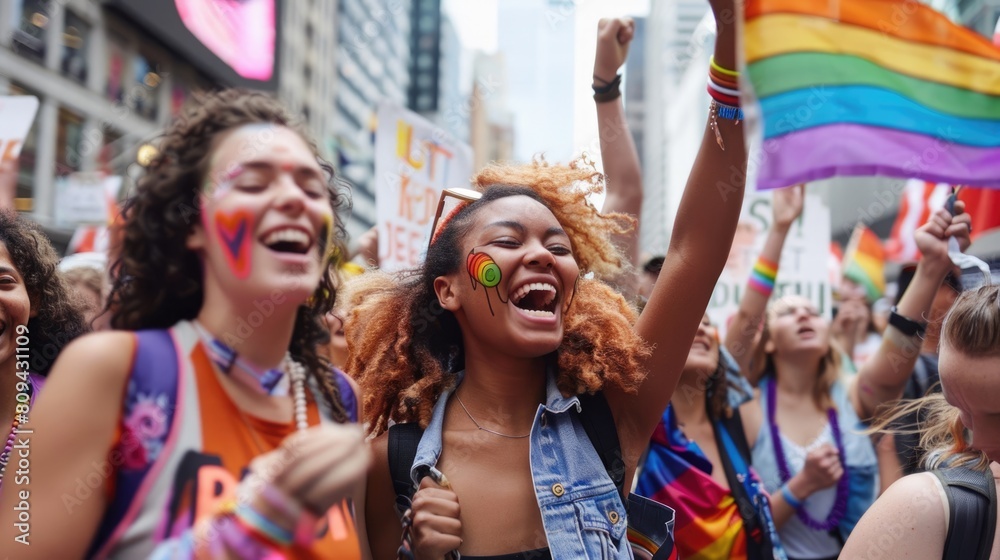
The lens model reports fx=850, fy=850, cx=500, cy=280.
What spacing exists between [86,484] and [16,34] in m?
23.4

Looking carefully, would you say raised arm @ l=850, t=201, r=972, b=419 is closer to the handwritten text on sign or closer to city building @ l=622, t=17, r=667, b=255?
the handwritten text on sign

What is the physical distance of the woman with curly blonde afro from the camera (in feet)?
6.61

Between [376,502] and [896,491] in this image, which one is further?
[376,502]

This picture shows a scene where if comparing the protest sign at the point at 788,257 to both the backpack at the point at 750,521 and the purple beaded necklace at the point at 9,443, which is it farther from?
the purple beaded necklace at the point at 9,443

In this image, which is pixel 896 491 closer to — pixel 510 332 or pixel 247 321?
pixel 510 332

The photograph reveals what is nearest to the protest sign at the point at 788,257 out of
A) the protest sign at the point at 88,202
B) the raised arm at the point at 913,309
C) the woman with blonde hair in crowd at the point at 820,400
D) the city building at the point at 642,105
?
the woman with blonde hair in crowd at the point at 820,400

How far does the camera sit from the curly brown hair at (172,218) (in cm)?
144

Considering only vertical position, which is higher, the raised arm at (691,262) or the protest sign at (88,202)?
the protest sign at (88,202)

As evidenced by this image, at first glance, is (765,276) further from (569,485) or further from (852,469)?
(569,485)

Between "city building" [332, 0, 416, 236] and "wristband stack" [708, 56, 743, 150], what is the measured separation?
6054 cm

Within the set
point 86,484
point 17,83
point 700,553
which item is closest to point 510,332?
point 86,484

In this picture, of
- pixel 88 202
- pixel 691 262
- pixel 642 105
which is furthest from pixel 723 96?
pixel 642 105

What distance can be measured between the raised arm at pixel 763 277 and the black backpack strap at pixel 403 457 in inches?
81.6

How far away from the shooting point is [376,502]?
2115 millimetres
